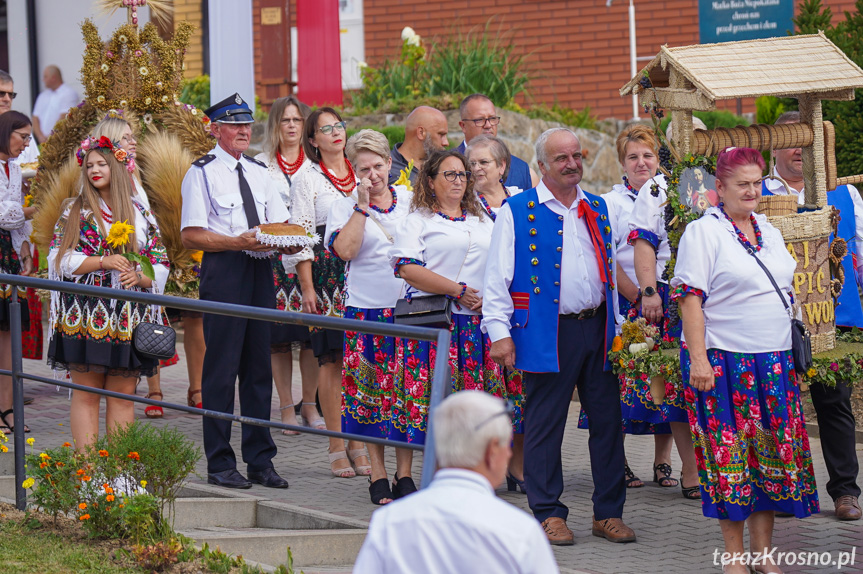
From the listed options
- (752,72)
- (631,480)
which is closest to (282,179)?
(631,480)

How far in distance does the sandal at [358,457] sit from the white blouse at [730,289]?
8.27ft

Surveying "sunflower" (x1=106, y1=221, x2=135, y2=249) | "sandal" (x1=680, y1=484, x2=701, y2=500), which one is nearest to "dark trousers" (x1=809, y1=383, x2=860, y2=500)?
"sandal" (x1=680, y1=484, x2=701, y2=500)

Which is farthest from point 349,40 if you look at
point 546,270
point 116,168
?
point 546,270

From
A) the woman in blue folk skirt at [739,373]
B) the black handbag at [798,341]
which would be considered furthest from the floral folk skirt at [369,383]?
the black handbag at [798,341]

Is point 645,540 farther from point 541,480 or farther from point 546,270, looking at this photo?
point 546,270

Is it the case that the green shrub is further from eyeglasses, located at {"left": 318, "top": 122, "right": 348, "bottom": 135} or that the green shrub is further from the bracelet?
the bracelet

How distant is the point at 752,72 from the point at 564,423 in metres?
1.87

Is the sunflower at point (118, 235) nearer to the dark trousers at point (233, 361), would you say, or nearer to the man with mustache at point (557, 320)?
the dark trousers at point (233, 361)

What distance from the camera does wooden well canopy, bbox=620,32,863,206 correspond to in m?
5.45

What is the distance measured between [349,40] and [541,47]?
2719 mm

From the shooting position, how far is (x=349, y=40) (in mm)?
16641

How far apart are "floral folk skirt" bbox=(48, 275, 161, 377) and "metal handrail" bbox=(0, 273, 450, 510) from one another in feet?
1.75

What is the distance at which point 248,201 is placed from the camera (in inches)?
259

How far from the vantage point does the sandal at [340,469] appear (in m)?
6.79
